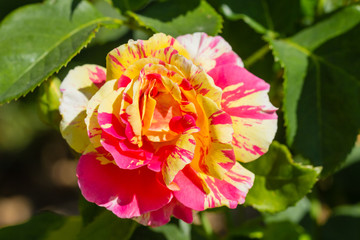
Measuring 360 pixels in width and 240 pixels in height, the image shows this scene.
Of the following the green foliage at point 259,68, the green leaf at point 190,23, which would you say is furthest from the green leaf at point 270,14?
the green leaf at point 190,23

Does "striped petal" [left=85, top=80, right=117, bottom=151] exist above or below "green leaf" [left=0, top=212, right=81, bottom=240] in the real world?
above

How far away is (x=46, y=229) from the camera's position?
93 centimetres

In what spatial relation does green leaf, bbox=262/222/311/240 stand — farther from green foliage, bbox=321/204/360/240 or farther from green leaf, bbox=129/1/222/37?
green leaf, bbox=129/1/222/37

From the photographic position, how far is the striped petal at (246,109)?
0.61m

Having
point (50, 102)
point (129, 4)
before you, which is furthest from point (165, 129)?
point (129, 4)

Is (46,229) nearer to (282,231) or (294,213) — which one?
(282,231)

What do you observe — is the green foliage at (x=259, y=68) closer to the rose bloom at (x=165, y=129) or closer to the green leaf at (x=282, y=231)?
the green leaf at (x=282, y=231)

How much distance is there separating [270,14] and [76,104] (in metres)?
0.46

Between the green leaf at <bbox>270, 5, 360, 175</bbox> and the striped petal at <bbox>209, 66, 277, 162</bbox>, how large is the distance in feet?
0.55

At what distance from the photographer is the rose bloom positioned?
581 mm

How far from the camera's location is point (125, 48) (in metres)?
0.60

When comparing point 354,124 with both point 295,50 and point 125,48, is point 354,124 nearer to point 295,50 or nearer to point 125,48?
point 295,50

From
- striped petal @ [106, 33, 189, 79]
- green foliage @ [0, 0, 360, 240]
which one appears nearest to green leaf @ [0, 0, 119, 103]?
green foliage @ [0, 0, 360, 240]

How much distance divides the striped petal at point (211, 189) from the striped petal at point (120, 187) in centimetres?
2
